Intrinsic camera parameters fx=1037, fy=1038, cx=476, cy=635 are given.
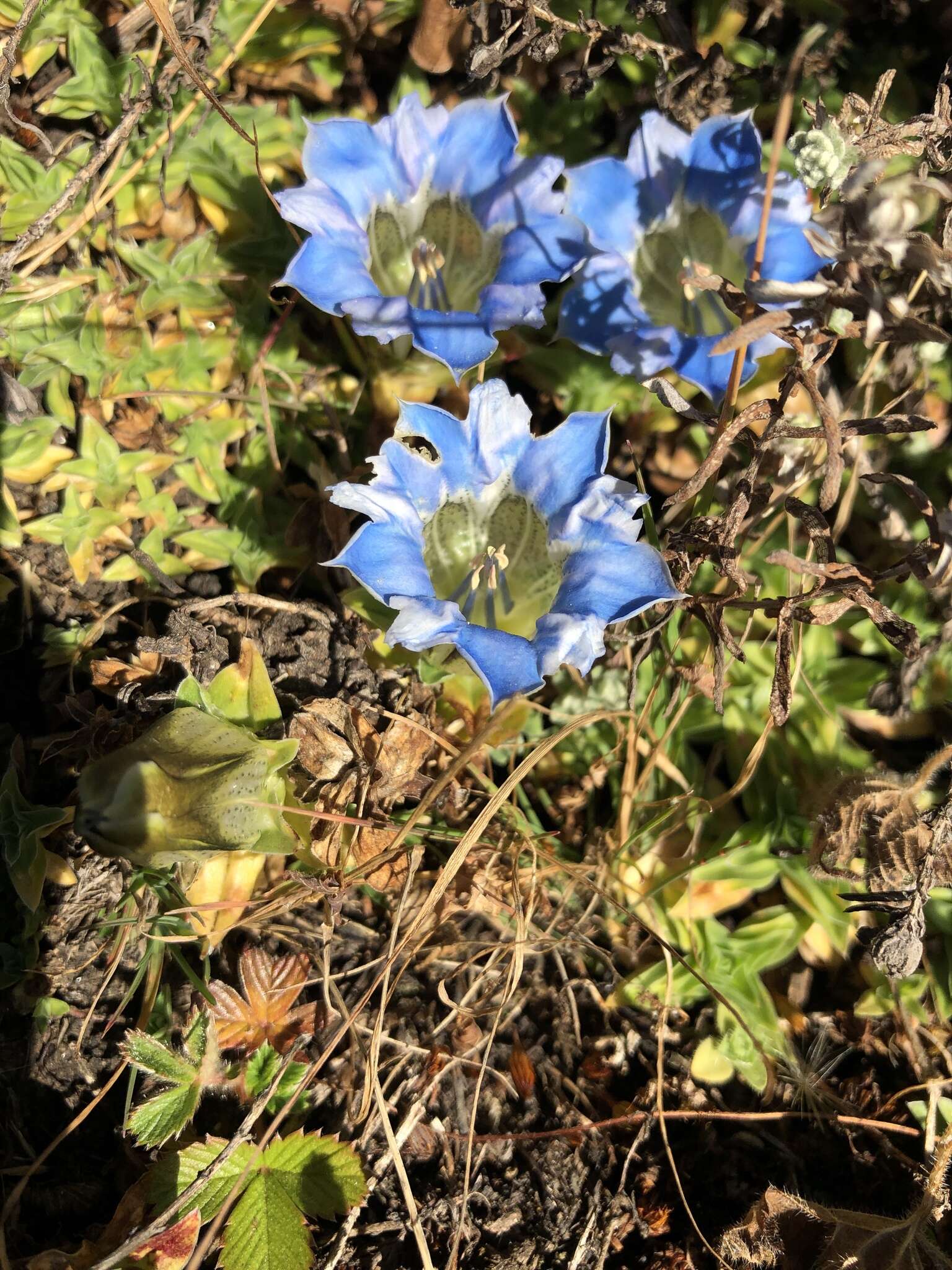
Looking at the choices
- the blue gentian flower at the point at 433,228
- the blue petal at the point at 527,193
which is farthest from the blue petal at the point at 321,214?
the blue petal at the point at 527,193

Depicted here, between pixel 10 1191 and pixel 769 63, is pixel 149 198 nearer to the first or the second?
pixel 769 63

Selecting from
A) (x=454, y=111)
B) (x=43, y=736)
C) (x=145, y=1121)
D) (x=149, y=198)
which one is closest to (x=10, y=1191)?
(x=145, y=1121)

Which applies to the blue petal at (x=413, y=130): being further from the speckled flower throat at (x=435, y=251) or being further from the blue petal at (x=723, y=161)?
the blue petal at (x=723, y=161)

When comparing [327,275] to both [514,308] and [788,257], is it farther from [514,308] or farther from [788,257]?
[788,257]

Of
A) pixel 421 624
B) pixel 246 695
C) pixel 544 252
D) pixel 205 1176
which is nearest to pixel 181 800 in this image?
pixel 246 695

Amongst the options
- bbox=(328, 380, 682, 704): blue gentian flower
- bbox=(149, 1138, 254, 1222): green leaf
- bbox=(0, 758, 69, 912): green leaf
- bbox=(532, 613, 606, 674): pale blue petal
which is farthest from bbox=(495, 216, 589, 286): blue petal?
bbox=(149, 1138, 254, 1222): green leaf

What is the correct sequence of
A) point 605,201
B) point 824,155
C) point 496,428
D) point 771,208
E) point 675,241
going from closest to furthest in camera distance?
point 824,155 → point 496,428 → point 771,208 → point 605,201 → point 675,241
